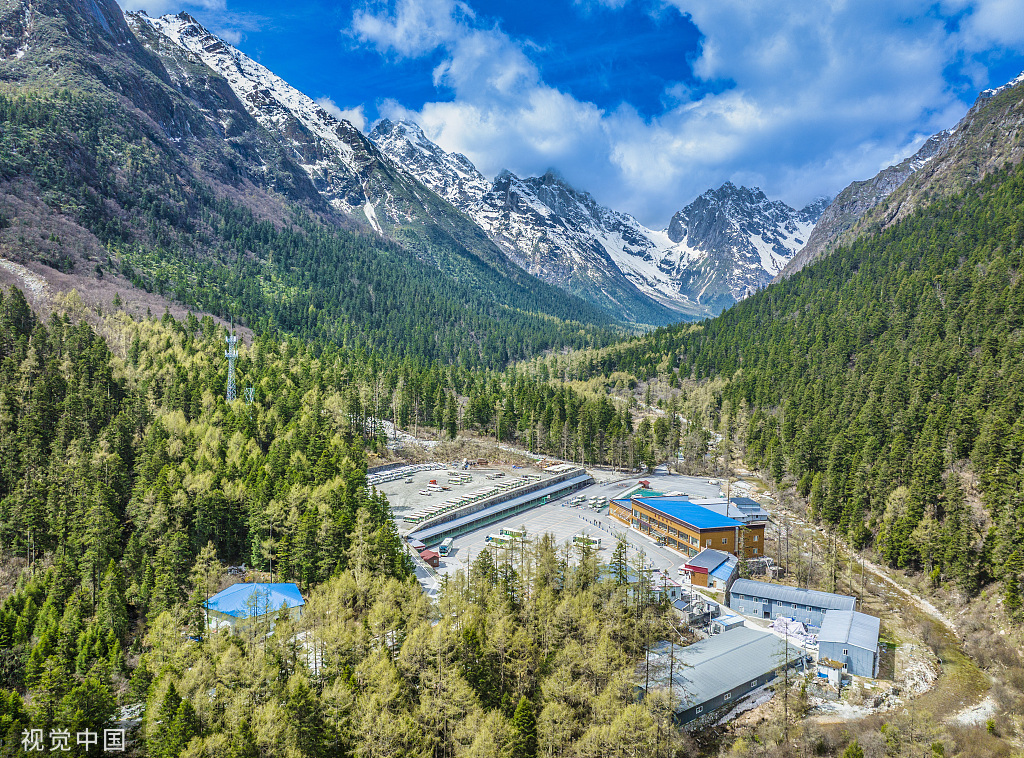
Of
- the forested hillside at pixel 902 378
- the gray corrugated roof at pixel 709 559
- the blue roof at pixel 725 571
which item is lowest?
the blue roof at pixel 725 571

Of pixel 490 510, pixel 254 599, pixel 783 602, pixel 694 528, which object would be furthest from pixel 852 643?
pixel 254 599

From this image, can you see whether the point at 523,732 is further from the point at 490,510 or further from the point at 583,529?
the point at 490,510

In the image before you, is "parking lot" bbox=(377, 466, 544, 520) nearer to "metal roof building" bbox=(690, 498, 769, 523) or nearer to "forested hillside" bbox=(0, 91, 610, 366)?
"metal roof building" bbox=(690, 498, 769, 523)

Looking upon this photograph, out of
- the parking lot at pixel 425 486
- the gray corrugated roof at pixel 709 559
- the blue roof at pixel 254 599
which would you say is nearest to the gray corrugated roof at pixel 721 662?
the gray corrugated roof at pixel 709 559

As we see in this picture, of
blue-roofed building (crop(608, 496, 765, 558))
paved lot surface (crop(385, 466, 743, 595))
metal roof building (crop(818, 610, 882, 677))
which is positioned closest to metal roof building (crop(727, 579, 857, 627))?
metal roof building (crop(818, 610, 882, 677))

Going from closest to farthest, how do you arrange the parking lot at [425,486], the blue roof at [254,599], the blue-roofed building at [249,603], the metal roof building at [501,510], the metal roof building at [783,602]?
the blue-roofed building at [249,603], the blue roof at [254,599], the metal roof building at [783,602], the metal roof building at [501,510], the parking lot at [425,486]

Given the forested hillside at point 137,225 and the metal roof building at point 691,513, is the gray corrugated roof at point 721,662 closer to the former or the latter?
the metal roof building at point 691,513
